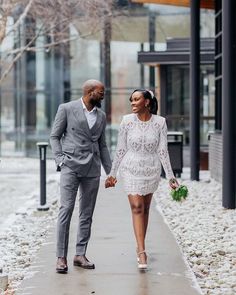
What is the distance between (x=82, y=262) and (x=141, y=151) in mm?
1234

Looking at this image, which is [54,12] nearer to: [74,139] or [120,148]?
[120,148]

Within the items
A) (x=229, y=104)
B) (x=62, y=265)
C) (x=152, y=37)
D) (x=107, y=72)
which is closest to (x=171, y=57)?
(x=229, y=104)

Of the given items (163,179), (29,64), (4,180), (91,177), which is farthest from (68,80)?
(91,177)

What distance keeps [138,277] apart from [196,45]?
1194 centimetres

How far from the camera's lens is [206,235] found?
10.0 meters

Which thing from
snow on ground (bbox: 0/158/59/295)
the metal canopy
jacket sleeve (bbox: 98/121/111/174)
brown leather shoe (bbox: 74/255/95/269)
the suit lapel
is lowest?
snow on ground (bbox: 0/158/59/295)

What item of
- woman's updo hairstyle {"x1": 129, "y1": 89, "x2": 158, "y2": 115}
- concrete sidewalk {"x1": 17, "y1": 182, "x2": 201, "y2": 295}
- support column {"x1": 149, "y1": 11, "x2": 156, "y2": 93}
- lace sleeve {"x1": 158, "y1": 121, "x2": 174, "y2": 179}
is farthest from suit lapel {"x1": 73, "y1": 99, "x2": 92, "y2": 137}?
support column {"x1": 149, "y1": 11, "x2": 156, "y2": 93}

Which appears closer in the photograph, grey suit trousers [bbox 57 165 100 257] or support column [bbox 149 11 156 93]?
grey suit trousers [bbox 57 165 100 257]

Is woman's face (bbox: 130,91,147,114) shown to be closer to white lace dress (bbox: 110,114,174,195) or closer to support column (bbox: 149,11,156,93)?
white lace dress (bbox: 110,114,174,195)

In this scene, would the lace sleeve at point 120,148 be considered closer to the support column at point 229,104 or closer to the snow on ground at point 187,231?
the snow on ground at point 187,231

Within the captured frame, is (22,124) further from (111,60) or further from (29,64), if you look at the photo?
(111,60)

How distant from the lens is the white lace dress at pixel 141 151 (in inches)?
293

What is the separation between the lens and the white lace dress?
24.4 ft

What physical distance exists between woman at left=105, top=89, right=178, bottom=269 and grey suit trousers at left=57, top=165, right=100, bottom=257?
204mm
